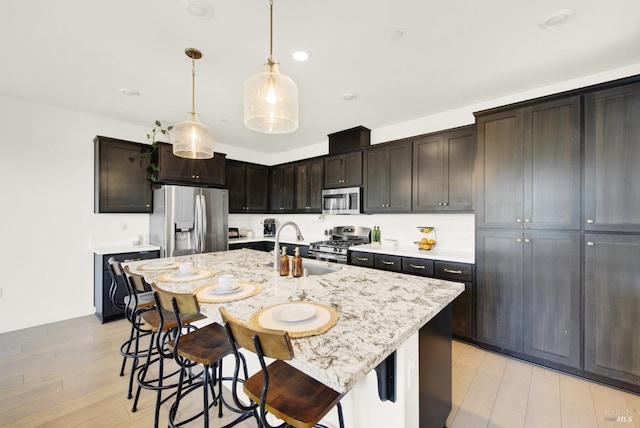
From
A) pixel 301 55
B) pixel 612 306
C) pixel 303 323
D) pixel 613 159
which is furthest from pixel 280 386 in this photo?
pixel 613 159

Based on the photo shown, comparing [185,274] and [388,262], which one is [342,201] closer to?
[388,262]

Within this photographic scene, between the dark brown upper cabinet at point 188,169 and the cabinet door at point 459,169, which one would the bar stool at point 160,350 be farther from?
the cabinet door at point 459,169

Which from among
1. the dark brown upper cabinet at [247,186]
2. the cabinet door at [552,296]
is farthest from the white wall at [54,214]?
the dark brown upper cabinet at [247,186]

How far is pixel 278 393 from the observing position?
3.68 ft

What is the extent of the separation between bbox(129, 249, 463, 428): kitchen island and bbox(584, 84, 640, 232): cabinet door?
164cm

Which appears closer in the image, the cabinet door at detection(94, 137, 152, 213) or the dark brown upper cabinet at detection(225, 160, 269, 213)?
the cabinet door at detection(94, 137, 152, 213)

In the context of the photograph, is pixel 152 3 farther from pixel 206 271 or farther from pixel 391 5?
pixel 206 271

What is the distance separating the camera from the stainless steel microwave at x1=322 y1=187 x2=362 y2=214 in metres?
4.11

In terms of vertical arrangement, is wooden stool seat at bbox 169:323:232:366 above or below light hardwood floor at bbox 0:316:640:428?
above

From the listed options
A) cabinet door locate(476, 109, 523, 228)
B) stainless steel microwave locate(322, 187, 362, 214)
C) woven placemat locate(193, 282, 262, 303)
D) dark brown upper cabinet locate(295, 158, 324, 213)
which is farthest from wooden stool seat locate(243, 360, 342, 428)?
dark brown upper cabinet locate(295, 158, 324, 213)

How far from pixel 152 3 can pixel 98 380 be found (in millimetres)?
2906

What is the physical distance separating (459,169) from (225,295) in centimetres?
290

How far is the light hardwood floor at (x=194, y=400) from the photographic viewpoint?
1842 millimetres

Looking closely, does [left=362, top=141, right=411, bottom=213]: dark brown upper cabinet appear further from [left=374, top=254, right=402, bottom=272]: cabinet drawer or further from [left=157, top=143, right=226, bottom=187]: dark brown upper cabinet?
[left=157, top=143, right=226, bottom=187]: dark brown upper cabinet
